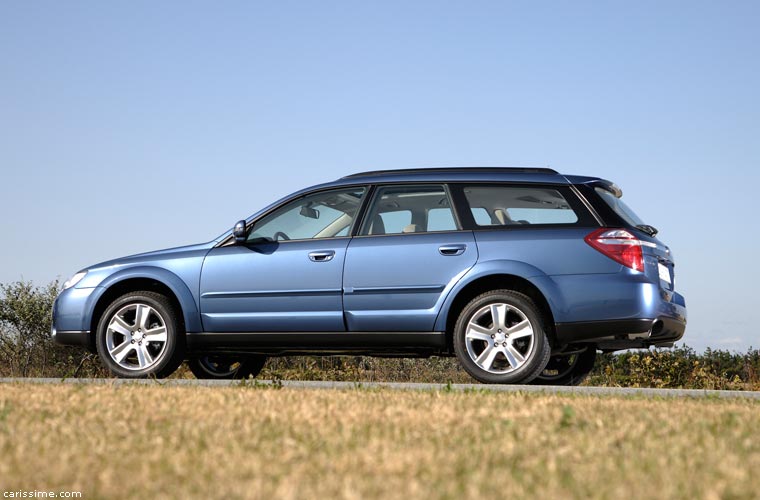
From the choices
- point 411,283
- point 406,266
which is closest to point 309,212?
point 406,266

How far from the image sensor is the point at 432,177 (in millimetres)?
9445

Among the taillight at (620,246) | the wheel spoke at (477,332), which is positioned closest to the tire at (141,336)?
the wheel spoke at (477,332)

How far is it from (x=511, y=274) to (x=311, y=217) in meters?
2.13

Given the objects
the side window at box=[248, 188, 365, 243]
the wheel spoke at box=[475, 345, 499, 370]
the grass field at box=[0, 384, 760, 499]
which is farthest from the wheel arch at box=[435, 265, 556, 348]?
the grass field at box=[0, 384, 760, 499]

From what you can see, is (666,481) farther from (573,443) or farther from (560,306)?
(560,306)

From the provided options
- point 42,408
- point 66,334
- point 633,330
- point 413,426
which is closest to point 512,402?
point 413,426

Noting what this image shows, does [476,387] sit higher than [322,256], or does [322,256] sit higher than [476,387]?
[322,256]

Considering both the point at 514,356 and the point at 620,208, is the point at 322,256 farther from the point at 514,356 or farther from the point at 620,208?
the point at 620,208

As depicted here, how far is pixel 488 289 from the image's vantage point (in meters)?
9.03

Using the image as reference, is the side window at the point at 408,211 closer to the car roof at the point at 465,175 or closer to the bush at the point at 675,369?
the car roof at the point at 465,175

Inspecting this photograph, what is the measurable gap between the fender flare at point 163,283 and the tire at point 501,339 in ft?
8.62

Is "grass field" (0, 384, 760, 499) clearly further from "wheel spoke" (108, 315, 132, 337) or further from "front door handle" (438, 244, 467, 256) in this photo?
"wheel spoke" (108, 315, 132, 337)

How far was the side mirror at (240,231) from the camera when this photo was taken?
950 centimetres

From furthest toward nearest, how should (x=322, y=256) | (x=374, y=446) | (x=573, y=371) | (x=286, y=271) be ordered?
(x=573, y=371)
(x=286, y=271)
(x=322, y=256)
(x=374, y=446)
